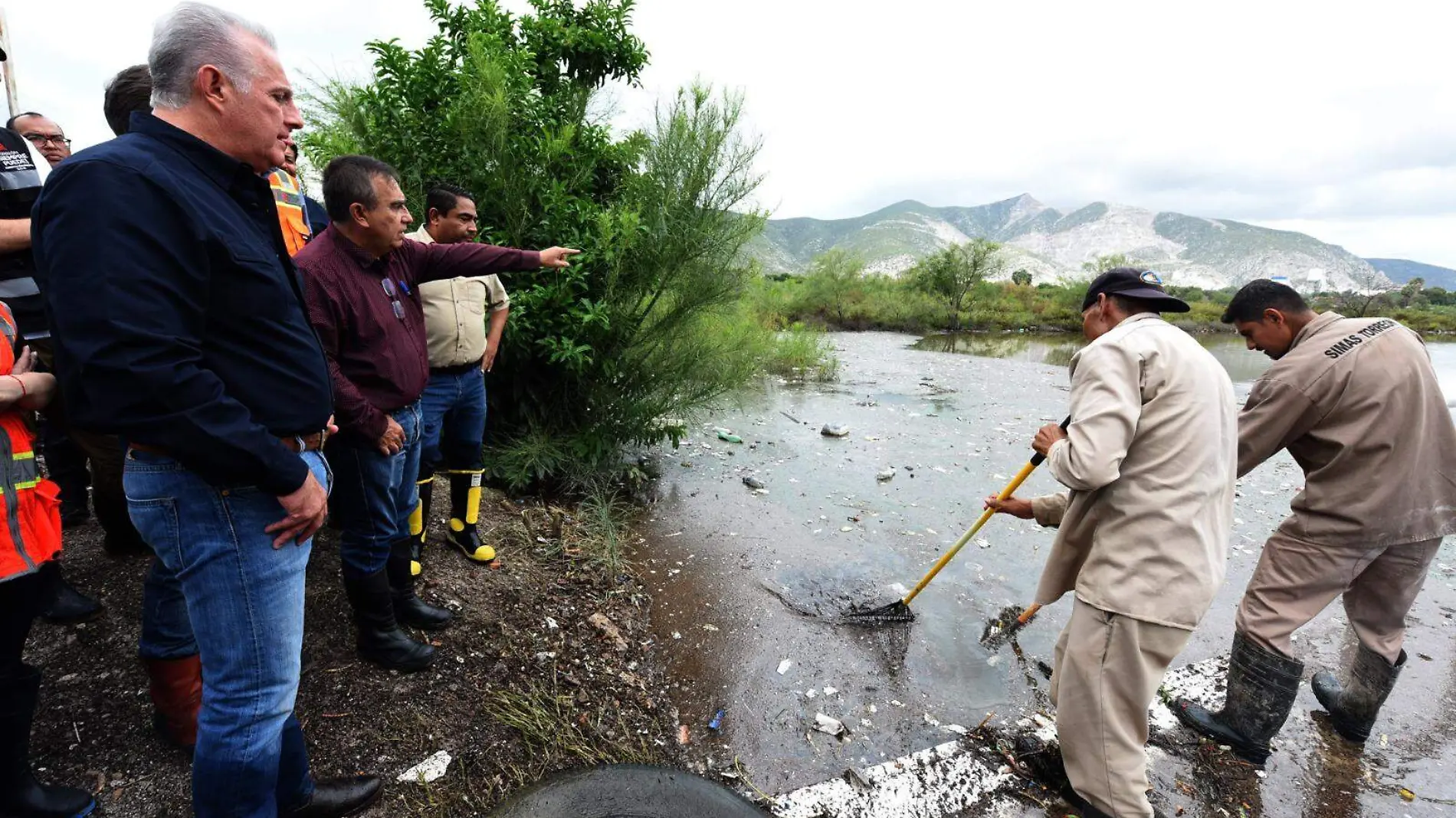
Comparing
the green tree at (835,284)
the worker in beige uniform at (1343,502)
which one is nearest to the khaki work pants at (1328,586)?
the worker in beige uniform at (1343,502)

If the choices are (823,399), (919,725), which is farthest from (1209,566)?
(823,399)

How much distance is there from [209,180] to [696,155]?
11.9ft

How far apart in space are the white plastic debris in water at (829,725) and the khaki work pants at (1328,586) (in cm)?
172

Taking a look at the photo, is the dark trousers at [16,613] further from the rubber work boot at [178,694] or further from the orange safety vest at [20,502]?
the rubber work boot at [178,694]

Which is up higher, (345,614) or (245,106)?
(245,106)

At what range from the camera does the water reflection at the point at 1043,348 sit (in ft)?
47.3

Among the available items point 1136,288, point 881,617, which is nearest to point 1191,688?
point 881,617

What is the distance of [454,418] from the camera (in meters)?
3.28

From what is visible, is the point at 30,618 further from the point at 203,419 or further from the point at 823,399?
the point at 823,399

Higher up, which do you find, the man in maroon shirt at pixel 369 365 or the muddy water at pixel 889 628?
the man in maroon shirt at pixel 369 365

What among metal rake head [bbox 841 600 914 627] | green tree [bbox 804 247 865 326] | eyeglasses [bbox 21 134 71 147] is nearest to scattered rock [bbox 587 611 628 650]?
metal rake head [bbox 841 600 914 627]

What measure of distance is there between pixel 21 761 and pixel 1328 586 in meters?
4.34

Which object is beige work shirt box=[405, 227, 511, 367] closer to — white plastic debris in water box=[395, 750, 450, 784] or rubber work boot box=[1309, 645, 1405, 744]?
white plastic debris in water box=[395, 750, 450, 784]

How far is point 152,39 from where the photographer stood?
3.89 feet
